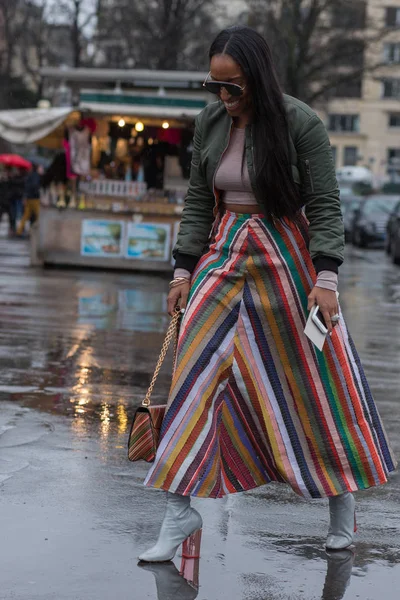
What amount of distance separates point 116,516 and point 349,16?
4063 cm

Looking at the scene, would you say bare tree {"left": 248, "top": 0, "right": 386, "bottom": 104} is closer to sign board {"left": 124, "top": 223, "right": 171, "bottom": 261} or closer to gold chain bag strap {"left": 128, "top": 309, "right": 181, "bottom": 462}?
sign board {"left": 124, "top": 223, "right": 171, "bottom": 261}

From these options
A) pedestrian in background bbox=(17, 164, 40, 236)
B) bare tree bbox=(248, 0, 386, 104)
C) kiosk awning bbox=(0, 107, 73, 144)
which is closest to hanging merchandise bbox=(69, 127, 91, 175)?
kiosk awning bbox=(0, 107, 73, 144)

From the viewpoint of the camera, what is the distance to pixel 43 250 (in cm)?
2031

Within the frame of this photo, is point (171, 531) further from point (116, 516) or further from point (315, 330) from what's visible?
point (315, 330)

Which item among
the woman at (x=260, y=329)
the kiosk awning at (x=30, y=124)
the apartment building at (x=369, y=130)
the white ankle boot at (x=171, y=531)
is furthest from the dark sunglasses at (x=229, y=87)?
the apartment building at (x=369, y=130)

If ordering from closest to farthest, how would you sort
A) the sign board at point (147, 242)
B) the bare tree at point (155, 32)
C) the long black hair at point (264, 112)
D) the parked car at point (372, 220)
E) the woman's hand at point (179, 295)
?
the long black hair at point (264, 112)
the woman's hand at point (179, 295)
the sign board at point (147, 242)
the parked car at point (372, 220)
the bare tree at point (155, 32)

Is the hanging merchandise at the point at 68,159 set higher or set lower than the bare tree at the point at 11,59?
lower

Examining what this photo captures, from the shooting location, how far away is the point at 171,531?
4496mm

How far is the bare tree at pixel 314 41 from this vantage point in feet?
137

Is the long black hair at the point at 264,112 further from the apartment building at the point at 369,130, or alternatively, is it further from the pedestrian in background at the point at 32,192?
the apartment building at the point at 369,130

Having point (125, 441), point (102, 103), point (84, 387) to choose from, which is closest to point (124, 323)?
point (84, 387)

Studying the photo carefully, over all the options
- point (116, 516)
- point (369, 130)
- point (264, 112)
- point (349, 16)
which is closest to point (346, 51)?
point (349, 16)

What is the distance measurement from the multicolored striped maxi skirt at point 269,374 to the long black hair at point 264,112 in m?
0.16

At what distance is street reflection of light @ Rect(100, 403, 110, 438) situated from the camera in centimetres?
680
